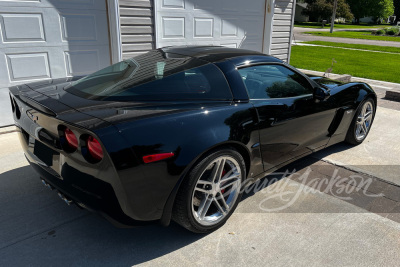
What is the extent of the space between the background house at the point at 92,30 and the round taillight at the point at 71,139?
3.37 meters

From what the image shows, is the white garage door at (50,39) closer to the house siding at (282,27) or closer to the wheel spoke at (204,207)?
the wheel spoke at (204,207)

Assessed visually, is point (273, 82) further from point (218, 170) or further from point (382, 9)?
point (382, 9)

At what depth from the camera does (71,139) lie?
222 cm

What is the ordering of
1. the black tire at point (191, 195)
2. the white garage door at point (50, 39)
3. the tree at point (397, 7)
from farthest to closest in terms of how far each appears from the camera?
the tree at point (397, 7) → the white garage door at point (50, 39) → the black tire at point (191, 195)

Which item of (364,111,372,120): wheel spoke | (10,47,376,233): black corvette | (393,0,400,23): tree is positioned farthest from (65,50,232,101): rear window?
Answer: (393,0,400,23): tree

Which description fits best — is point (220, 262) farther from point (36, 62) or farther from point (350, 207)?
point (36, 62)

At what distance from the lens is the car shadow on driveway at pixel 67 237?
7.98ft

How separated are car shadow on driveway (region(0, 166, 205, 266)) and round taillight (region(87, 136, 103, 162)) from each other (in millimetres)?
753

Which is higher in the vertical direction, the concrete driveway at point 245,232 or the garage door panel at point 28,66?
the garage door panel at point 28,66

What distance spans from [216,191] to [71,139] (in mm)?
1170

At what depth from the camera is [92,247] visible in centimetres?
254

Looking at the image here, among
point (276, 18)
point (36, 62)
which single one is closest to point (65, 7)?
point (36, 62)

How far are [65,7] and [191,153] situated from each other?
4.01m

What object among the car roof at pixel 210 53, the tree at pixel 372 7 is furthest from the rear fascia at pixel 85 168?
the tree at pixel 372 7
